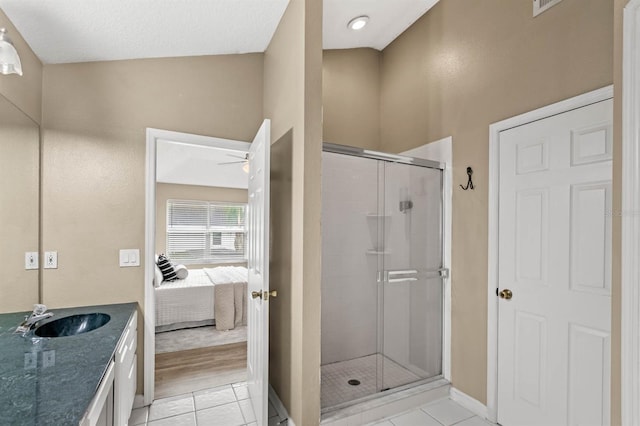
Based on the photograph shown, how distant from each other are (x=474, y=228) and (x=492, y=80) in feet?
3.52

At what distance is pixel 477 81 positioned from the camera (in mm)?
2406

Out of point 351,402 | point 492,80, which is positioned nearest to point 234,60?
point 492,80

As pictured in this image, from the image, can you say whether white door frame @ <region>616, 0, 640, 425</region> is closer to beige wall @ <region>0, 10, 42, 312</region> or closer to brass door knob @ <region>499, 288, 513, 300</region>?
brass door knob @ <region>499, 288, 513, 300</region>

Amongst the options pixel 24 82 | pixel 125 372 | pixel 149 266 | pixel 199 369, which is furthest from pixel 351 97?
pixel 199 369

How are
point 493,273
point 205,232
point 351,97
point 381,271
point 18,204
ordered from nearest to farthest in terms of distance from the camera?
1. point 18,204
2. point 493,273
3. point 381,271
4. point 351,97
5. point 205,232

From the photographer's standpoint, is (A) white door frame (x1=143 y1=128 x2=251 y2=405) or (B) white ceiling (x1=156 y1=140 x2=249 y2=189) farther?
(B) white ceiling (x1=156 y1=140 x2=249 y2=189)

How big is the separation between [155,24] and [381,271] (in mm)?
2361

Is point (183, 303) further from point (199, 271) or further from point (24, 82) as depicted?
point (24, 82)

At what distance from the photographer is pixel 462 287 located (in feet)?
8.32

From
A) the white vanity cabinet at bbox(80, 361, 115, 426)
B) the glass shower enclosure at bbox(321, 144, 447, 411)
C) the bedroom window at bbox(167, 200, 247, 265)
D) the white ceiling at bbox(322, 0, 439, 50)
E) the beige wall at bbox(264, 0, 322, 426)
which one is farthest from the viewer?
the bedroom window at bbox(167, 200, 247, 265)

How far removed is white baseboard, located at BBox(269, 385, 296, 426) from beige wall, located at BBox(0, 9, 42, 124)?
2501mm

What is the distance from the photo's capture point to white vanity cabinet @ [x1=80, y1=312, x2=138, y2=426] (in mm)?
1233

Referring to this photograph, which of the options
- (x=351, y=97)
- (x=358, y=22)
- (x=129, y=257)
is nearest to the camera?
(x=129, y=257)

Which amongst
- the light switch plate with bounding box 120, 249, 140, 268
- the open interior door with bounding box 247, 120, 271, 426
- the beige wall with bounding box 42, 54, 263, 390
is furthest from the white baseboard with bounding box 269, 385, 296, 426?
the light switch plate with bounding box 120, 249, 140, 268
